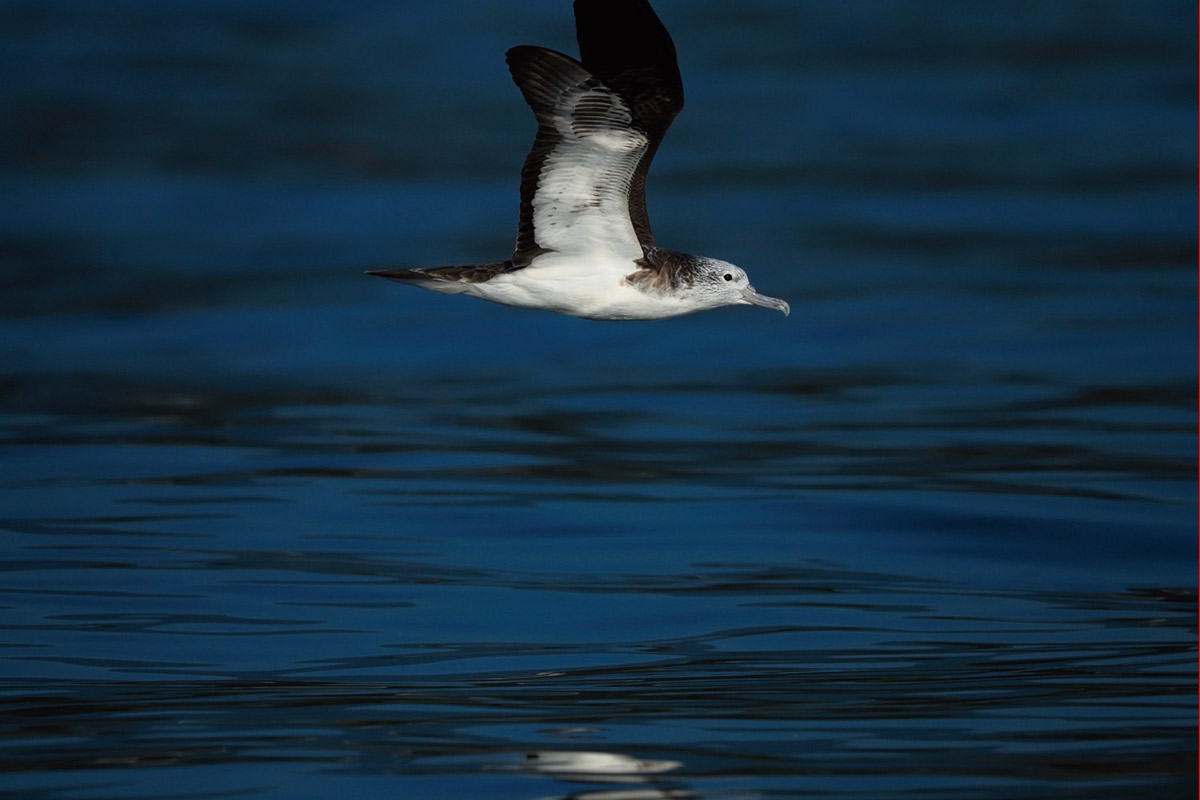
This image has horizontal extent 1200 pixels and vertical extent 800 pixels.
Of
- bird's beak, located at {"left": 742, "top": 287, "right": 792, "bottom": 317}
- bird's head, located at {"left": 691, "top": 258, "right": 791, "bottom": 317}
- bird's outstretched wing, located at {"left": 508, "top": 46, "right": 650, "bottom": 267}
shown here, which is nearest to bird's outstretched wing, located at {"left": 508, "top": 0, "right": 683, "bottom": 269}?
bird's outstretched wing, located at {"left": 508, "top": 46, "right": 650, "bottom": 267}

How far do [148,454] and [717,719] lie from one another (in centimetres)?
1047

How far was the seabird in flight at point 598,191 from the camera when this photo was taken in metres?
12.2

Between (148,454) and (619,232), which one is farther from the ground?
(619,232)

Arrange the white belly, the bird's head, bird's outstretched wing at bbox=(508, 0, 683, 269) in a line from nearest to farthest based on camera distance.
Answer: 1. bird's outstretched wing at bbox=(508, 0, 683, 269)
2. the white belly
3. the bird's head

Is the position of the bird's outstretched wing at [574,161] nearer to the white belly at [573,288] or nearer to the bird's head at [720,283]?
the white belly at [573,288]

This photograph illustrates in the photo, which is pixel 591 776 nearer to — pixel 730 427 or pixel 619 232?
pixel 619 232

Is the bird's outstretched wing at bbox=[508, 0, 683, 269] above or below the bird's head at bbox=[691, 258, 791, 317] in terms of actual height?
above

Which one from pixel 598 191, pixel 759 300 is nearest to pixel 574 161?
pixel 598 191

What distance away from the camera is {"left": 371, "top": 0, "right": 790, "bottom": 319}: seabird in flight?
12.2 m

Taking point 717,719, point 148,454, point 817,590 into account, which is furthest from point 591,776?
point 148,454

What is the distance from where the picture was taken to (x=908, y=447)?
2061cm

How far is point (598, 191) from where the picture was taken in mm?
12969

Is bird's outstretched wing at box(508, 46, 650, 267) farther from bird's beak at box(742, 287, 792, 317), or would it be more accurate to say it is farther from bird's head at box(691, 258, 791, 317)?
bird's beak at box(742, 287, 792, 317)

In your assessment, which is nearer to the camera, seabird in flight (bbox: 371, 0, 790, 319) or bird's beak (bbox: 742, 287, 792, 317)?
seabird in flight (bbox: 371, 0, 790, 319)
